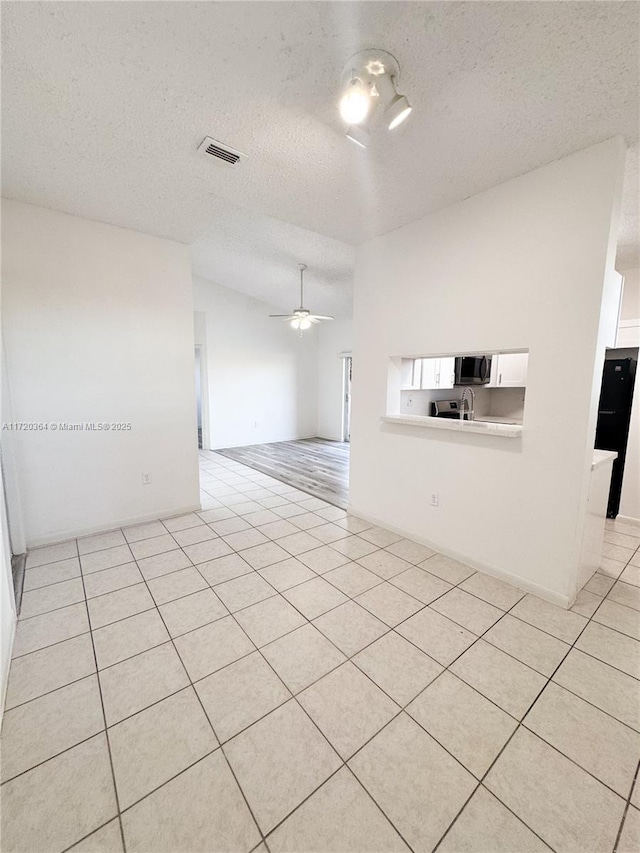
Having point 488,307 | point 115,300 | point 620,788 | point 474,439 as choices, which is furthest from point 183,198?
point 620,788

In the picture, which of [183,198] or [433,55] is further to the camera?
[183,198]

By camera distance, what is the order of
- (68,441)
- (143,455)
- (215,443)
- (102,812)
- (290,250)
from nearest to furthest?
(102,812)
(68,441)
(143,455)
(290,250)
(215,443)

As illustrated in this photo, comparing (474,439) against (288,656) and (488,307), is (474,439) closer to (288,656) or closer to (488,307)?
(488,307)

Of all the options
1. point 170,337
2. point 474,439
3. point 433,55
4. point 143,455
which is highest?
point 433,55

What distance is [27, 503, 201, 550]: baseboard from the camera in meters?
2.80

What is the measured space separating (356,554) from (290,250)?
3650 mm

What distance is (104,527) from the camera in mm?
3074

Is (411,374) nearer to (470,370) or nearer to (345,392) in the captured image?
(470,370)

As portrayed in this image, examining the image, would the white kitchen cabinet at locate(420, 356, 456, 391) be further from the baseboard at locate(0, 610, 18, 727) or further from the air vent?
the baseboard at locate(0, 610, 18, 727)

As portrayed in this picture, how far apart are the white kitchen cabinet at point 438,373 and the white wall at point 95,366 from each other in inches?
102

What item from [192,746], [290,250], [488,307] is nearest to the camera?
[192,746]

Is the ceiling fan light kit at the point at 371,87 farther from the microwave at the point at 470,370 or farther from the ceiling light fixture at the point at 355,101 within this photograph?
the microwave at the point at 470,370

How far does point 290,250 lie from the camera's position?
429cm

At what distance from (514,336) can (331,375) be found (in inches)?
218
